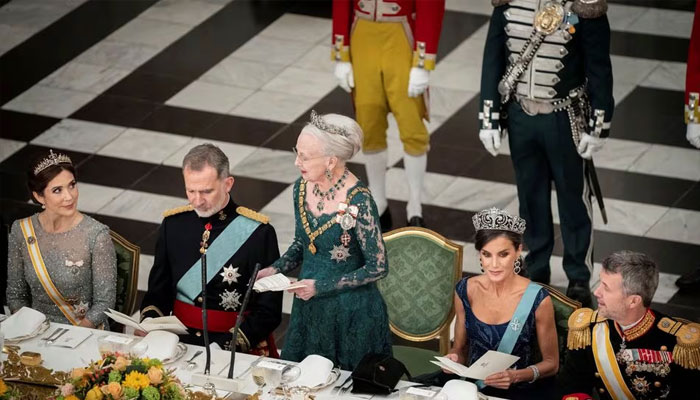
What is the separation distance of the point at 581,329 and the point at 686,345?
374 millimetres

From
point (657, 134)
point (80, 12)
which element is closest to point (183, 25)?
point (80, 12)

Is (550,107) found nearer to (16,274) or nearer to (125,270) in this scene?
(125,270)

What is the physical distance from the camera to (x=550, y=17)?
635cm

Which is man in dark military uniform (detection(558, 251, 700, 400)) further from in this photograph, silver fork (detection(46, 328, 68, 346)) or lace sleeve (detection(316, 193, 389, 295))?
silver fork (detection(46, 328, 68, 346))

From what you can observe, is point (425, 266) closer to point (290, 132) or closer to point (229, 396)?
point (229, 396)

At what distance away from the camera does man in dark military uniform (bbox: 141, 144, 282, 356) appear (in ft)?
17.9

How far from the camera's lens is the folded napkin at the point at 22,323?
17.2 ft

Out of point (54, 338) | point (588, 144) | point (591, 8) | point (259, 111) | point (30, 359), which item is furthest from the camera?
point (259, 111)

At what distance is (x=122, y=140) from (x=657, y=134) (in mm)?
3116

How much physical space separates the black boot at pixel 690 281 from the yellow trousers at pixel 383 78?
4.81ft

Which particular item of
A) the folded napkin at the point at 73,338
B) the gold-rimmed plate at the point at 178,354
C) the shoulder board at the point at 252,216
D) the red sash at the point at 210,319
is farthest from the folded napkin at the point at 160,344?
the shoulder board at the point at 252,216

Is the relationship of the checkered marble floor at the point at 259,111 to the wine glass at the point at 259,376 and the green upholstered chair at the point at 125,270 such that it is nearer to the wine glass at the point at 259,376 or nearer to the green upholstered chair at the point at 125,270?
the green upholstered chair at the point at 125,270

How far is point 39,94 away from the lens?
9.20 meters

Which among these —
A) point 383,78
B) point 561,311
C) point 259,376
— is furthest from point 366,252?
point 383,78
